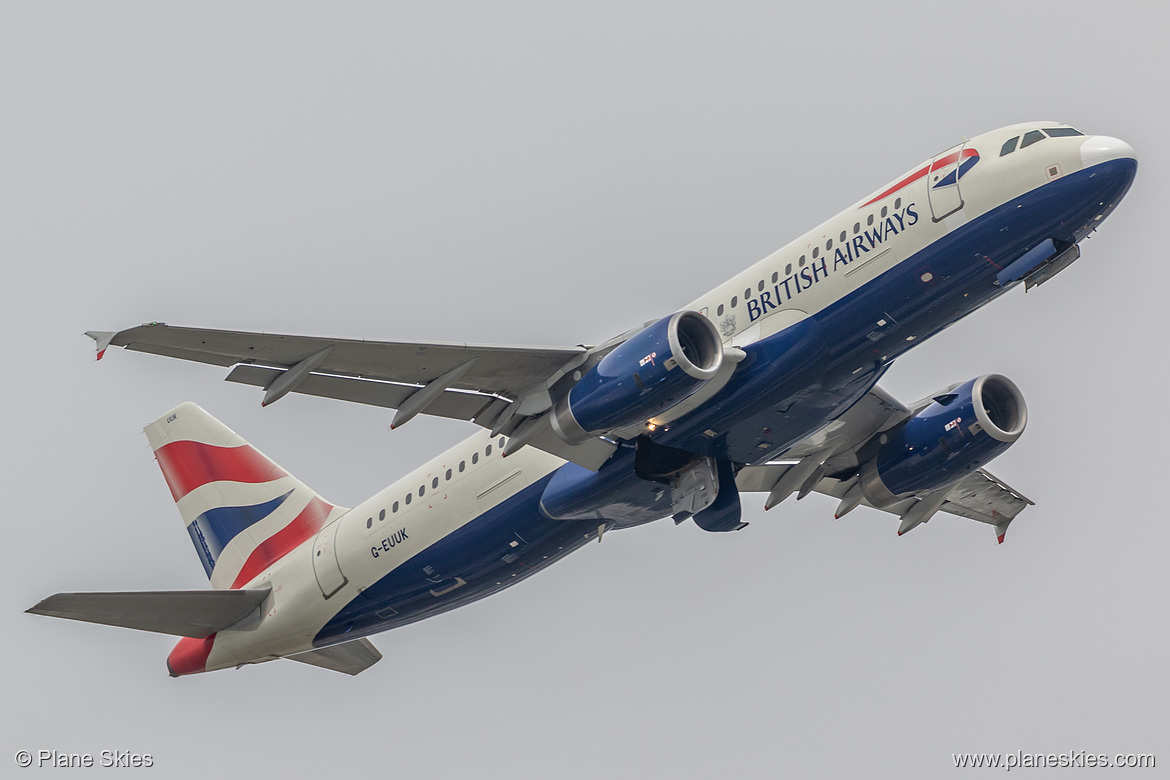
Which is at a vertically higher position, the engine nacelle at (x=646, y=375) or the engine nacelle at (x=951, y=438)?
the engine nacelle at (x=646, y=375)

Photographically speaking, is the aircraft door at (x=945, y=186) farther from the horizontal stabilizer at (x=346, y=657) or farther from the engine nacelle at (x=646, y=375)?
the horizontal stabilizer at (x=346, y=657)

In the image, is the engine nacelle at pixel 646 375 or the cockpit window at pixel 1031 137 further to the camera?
the cockpit window at pixel 1031 137

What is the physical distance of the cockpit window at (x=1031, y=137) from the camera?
23.2 meters

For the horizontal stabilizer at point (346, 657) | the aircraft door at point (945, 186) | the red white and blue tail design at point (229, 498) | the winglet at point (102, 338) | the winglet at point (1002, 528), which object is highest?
the winglet at point (102, 338)

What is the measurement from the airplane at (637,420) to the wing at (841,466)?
0.07m

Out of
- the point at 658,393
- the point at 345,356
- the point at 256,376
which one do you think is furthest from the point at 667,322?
the point at 256,376

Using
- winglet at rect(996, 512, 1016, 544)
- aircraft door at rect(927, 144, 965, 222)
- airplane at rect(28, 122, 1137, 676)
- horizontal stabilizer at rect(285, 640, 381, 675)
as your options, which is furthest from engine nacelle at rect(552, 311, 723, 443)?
winglet at rect(996, 512, 1016, 544)

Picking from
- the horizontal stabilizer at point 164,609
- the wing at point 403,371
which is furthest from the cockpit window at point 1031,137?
the horizontal stabilizer at point 164,609

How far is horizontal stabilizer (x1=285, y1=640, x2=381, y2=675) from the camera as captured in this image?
3200 centimetres

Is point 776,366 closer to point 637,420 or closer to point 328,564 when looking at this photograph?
point 637,420

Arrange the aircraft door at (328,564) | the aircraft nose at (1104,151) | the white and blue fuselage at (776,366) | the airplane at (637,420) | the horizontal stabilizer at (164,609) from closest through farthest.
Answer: the aircraft nose at (1104,151) < the white and blue fuselage at (776,366) < the airplane at (637,420) < the horizontal stabilizer at (164,609) < the aircraft door at (328,564)

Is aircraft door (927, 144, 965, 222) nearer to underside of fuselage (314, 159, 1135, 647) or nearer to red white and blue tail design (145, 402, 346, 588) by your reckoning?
underside of fuselage (314, 159, 1135, 647)

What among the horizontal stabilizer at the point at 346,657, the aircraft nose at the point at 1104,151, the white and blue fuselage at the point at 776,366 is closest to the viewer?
the aircraft nose at the point at 1104,151

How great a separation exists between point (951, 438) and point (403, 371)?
492 inches
